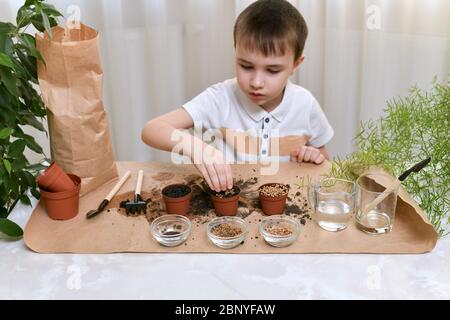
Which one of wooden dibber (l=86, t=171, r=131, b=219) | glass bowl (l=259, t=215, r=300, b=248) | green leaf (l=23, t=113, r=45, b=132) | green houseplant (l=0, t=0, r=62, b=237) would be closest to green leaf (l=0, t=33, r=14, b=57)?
green houseplant (l=0, t=0, r=62, b=237)

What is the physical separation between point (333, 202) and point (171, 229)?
1.20ft

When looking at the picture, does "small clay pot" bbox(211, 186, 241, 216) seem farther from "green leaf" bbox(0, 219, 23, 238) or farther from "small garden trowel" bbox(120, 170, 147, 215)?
"green leaf" bbox(0, 219, 23, 238)

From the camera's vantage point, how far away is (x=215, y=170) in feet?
3.72

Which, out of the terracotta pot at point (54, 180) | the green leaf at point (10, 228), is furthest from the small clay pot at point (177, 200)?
the green leaf at point (10, 228)

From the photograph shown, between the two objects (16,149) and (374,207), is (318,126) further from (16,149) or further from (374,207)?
(16,149)

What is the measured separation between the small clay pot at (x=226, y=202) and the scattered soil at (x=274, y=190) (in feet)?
0.20

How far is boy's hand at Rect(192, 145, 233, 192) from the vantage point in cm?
112

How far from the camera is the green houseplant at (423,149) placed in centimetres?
103

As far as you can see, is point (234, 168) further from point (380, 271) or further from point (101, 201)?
point (380, 271)

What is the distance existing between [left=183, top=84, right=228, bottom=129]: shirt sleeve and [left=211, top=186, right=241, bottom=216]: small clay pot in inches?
17.7

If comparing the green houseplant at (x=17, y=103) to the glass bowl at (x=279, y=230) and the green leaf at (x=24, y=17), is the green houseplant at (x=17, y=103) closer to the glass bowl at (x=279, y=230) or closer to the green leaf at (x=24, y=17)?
the green leaf at (x=24, y=17)

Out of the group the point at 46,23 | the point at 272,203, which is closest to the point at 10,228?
the point at 46,23
